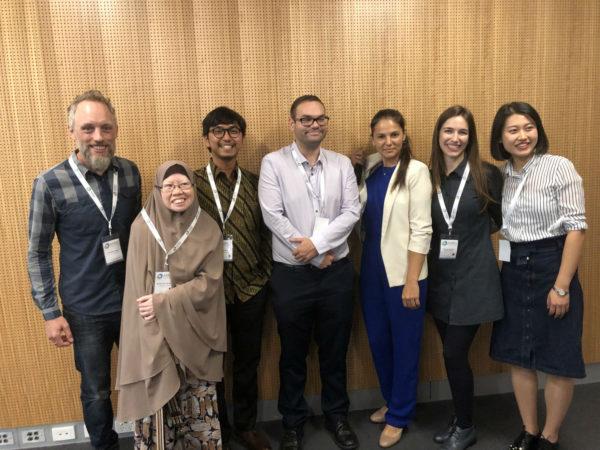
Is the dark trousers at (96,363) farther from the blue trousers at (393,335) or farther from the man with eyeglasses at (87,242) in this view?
the blue trousers at (393,335)

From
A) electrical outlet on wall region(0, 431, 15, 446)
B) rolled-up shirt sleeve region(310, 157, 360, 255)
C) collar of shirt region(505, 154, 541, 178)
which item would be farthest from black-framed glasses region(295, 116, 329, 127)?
electrical outlet on wall region(0, 431, 15, 446)

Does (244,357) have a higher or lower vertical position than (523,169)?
lower

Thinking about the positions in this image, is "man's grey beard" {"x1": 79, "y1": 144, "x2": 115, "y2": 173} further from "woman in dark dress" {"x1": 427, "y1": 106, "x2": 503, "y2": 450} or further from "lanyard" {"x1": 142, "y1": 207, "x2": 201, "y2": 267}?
"woman in dark dress" {"x1": 427, "y1": 106, "x2": 503, "y2": 450}

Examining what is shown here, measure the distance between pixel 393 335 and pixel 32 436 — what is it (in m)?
2.35

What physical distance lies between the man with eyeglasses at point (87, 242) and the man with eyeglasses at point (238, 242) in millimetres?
475

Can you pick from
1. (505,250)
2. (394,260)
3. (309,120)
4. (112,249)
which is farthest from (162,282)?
(505,250)

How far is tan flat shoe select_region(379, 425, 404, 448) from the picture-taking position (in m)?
2.76

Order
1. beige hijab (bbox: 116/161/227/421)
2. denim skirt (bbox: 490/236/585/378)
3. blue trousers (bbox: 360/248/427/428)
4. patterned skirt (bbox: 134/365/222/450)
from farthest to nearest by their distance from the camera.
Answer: blue trousers (bbox: 360/248/427/428), denim skirt (bbox: 490/236/585/378), patterned skirt (bbox: 134/365/222/450), beige hijab (bbox: 116/161/227/421)

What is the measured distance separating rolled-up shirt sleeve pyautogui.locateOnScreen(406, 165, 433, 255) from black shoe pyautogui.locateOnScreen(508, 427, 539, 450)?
118 cm

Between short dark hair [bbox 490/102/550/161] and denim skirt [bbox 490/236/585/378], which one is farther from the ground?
short dark hair [bbox 490/102/550/161]

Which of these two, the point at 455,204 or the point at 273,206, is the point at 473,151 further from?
the point at 273,206

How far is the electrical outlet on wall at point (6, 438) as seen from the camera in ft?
9.62

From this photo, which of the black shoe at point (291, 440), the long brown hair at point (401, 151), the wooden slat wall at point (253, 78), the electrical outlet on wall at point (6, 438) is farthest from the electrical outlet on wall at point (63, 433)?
the long brown hair at point (401, 151)

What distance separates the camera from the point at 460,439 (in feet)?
8.82
